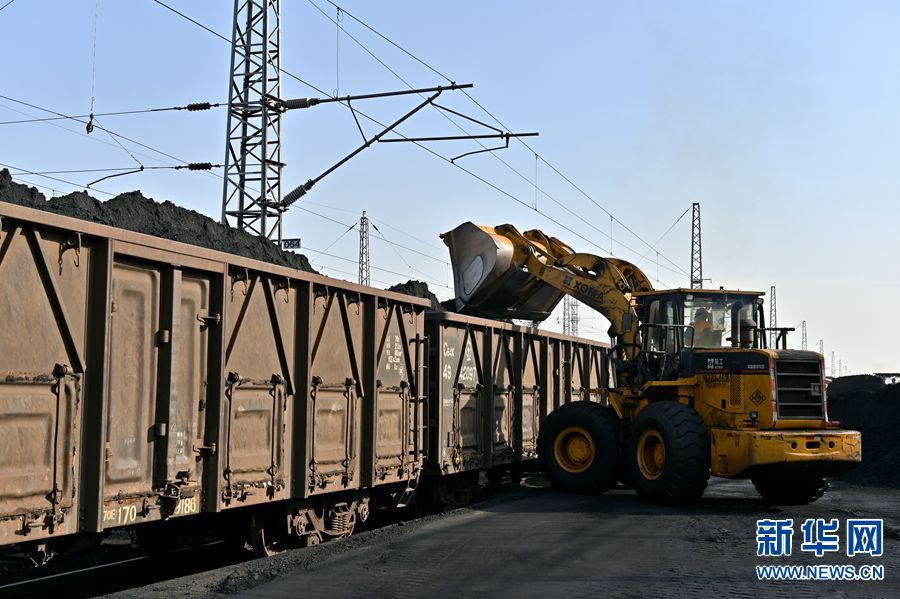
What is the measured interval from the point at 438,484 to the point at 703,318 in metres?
5.05

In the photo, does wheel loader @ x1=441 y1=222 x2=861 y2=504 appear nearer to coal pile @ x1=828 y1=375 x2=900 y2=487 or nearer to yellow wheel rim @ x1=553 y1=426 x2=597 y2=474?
yellow wheel rim @ x1=553 y1=426 x2=597 y2=474

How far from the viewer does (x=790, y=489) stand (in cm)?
1537

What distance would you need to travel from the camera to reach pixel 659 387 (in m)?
15.7

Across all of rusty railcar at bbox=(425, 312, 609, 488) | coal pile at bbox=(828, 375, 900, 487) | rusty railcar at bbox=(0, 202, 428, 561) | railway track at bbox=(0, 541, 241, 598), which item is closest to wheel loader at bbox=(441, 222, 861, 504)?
rusty railcar at bbox=(425, 312, 609, 488)

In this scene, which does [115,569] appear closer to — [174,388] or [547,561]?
[174,388]

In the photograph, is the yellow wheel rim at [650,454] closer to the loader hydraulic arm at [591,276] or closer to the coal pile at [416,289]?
the loader hydraulic arm at [591,276]

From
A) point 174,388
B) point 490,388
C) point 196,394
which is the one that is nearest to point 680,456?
point 490,388

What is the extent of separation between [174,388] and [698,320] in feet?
32.9

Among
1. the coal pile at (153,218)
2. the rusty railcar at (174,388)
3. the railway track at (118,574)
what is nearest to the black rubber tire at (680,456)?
the rusty railcar at (174,388)

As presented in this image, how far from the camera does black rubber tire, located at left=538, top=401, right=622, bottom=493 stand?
1608cm

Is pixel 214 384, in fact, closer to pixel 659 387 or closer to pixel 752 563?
pixel 752 563

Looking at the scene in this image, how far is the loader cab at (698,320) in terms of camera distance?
1564 cm

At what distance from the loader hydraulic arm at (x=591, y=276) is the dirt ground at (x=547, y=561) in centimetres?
395

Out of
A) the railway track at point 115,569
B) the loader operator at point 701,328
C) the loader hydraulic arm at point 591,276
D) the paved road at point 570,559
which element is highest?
the loader hydraulic arm at point 591,276
